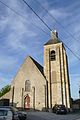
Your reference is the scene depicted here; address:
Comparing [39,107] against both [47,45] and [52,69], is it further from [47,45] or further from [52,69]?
[47,45]

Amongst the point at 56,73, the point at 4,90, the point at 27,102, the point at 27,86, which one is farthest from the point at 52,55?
the point at 4,90

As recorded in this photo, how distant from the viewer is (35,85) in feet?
132

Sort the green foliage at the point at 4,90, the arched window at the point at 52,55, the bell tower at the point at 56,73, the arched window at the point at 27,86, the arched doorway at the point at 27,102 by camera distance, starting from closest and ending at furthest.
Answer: the bell tower at the point at 56,73
the arched doorway at the point at 27,102
the arched window at the point at 27,86
the arched window at the point at 52,55
the green foliage at the point at 4,90

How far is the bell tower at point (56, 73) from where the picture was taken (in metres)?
38.6

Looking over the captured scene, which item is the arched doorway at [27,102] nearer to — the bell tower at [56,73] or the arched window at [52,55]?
the bell tower at [56,73]

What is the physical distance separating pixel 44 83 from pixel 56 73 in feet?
10.5

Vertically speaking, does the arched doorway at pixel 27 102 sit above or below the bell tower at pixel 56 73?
below

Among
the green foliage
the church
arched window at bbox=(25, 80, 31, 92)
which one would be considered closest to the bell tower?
the church

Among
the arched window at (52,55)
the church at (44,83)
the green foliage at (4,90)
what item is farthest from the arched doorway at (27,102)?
the green foliage at (4,90)

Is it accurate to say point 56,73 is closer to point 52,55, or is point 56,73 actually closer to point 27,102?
point 52,55

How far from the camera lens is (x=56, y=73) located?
40.9m

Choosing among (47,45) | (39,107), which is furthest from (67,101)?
(47,45)

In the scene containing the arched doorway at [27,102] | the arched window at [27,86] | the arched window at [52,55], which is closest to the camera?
the arched doorway at [27,102]

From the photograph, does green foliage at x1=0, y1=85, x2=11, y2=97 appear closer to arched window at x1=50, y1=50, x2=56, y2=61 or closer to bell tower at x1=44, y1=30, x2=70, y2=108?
arched window at x1=50, y1=50, x2=56, y2=61
